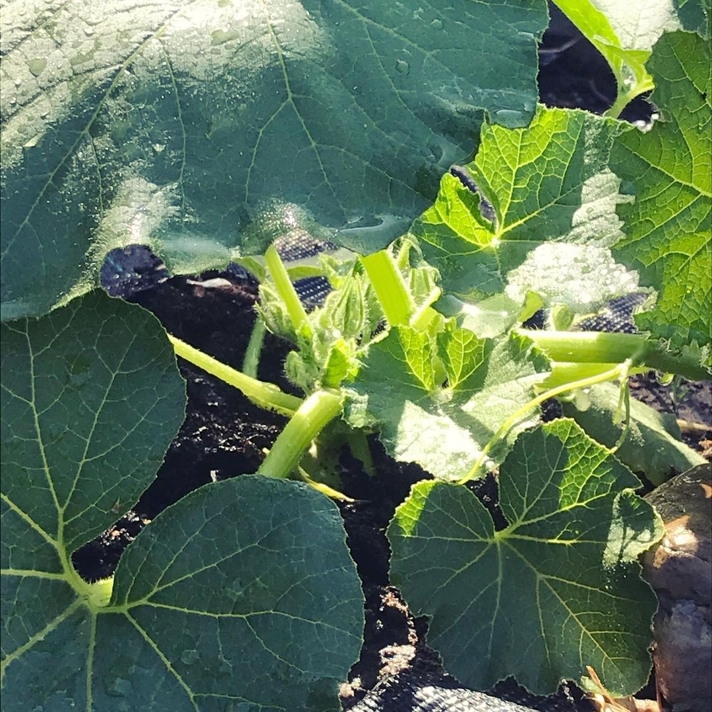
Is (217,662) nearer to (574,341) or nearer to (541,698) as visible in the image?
(541,698)

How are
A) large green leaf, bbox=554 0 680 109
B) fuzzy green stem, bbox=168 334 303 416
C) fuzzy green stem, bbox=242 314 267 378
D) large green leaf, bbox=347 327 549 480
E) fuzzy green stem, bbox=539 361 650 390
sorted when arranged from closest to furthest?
large green leaf, bbox=347 327 549 480
large green leaf, bbox=554 0 680 109
fuzzy green stem, bbox=539 361 650 390
fuzzy green stem, bbox=168 334 303 416
fuzzy green stem, bbox=242 314 267 378

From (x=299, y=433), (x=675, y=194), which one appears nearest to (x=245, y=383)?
(x=299, y=433)

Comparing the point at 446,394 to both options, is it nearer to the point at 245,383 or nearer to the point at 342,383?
the point at 342,383

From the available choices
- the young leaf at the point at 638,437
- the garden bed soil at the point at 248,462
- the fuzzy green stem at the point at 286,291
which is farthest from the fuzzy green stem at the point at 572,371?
the fuzzy green stem at the point at 286,291

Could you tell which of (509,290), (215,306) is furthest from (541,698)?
(215,306)

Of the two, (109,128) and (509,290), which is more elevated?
(109,128)

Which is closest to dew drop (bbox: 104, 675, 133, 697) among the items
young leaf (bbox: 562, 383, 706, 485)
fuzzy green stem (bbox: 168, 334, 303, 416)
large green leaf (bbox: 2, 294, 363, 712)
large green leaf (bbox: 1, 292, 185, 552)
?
large green leaf (bbox: 2, 294, 363, 712)

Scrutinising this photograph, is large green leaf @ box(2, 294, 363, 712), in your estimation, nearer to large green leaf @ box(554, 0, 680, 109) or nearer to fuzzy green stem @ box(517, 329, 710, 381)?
fuzzy green stem @ box(517, 329, 710, 381)
